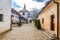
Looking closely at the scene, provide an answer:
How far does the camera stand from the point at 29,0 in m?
15.7

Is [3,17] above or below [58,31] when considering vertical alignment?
above

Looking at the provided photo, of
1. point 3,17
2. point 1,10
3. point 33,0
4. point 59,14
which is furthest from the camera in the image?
point 33,0

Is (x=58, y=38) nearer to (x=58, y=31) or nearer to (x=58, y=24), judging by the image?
(x=58, y=31)

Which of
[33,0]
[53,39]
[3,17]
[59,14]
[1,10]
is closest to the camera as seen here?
[53,39]

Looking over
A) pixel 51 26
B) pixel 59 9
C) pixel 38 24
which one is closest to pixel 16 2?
pixel 38 24

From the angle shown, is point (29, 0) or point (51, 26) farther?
point (29, 0)

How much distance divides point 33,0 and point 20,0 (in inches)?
75.8

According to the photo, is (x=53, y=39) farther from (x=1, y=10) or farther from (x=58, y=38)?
(x=1, y=10)

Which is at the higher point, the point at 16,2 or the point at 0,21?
the point at 16,2

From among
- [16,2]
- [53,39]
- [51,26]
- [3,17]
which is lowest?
[53,39]

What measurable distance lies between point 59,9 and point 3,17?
498cm

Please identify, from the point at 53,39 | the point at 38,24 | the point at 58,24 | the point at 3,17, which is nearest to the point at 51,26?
the point at 58,24

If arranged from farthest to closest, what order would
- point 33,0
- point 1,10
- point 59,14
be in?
point 33,0
point 1,10
point 59,14

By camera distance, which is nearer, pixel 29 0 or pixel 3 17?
pixel 3 17
